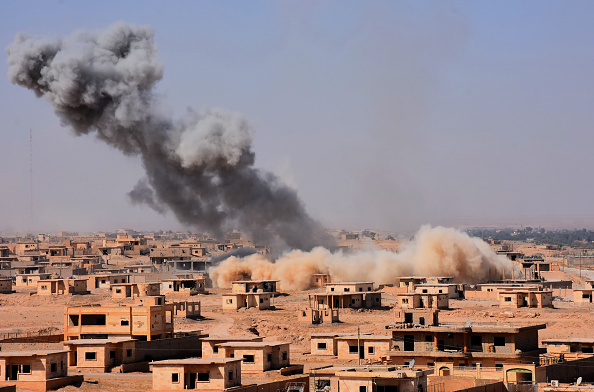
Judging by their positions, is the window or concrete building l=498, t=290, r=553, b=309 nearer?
the window

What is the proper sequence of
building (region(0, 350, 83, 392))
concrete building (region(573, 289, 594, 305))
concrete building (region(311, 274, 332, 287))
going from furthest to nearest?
concrete building (region(311, 274, 332, 287)) < concrete building (region(573, 289, 594, 305)) < building (region(0, 350, 83, 392))

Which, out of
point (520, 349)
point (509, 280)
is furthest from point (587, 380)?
point (509, 280)

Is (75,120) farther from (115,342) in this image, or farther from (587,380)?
(587,380)

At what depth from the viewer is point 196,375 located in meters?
34.4

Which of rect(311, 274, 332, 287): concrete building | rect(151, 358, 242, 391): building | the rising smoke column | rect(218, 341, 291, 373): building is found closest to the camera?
rect(151, 358, 242, 391): building

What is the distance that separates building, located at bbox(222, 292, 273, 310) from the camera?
69750mm

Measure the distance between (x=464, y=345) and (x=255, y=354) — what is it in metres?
7.81

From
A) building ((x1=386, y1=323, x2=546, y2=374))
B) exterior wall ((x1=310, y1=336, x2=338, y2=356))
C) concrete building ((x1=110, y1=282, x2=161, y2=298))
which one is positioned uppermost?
concrete building ((x1=110, y1=282, x2=161, y2=298))

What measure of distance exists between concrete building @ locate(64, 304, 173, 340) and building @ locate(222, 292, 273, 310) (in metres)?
20.8

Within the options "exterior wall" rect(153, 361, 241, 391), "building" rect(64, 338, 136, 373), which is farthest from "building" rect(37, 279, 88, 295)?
"exterior wall" rect(153, 361, 241, 391)

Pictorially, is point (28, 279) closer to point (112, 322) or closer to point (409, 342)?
point (112, 322)

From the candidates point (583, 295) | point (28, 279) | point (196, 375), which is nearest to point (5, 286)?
point (28, 279)

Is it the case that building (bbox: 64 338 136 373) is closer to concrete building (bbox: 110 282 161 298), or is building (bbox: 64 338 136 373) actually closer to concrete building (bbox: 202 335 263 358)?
concrete building (bbox: 202 335 263 358)

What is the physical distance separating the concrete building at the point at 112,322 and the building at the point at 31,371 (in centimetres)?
997
